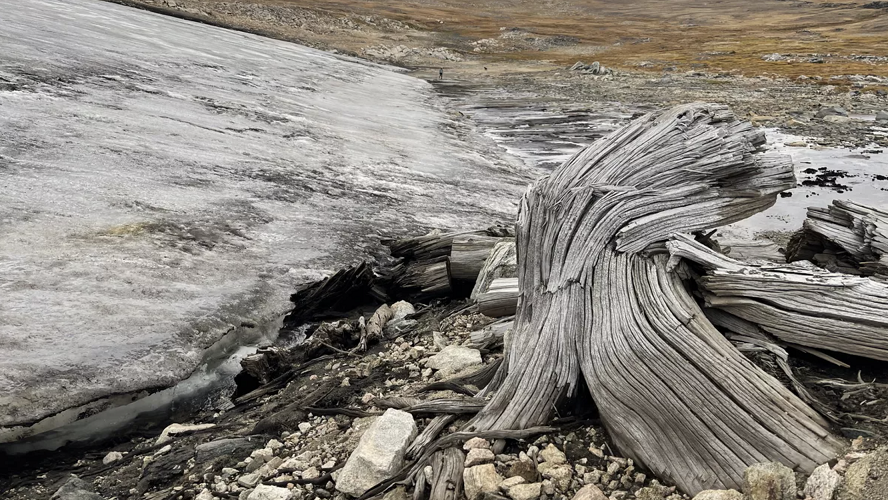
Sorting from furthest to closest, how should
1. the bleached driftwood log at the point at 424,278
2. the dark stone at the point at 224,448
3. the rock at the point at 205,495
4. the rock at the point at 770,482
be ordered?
the bleached driftwood log at the point at 424,278 < the dark stone at the point at 224,448 < the rock at the point at 205,495 < the rock at the point at 770,482

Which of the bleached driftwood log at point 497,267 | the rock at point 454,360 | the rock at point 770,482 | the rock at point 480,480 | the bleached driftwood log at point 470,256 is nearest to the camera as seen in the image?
the rock at point 770,482

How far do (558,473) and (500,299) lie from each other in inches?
103

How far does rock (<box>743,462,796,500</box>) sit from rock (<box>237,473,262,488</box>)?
3029mm

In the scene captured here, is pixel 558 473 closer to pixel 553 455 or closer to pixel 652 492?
pixel 553 455

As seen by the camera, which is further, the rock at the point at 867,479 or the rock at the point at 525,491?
the rock at the point at 525,491

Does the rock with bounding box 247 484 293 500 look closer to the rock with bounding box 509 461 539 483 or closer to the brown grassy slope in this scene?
the rock with bounding box 509 461 539 483

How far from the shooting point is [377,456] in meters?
4.09

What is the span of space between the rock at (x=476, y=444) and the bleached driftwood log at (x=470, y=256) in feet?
13.2

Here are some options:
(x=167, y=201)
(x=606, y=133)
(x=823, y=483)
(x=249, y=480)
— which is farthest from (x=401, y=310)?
(x=606, y=133)

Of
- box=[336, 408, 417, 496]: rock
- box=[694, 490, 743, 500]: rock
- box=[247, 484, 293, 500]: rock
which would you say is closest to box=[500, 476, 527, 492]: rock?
box=[336, 408, 417, 496]: rock

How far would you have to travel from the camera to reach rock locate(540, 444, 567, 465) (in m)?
3.80

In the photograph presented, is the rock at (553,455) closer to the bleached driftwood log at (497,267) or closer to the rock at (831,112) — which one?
the bleached driftwood log at (497,267)

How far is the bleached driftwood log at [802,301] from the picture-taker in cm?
389

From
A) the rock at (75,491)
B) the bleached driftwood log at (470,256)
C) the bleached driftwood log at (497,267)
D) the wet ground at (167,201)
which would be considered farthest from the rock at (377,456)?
the bleached driftwood log at (470,256)
